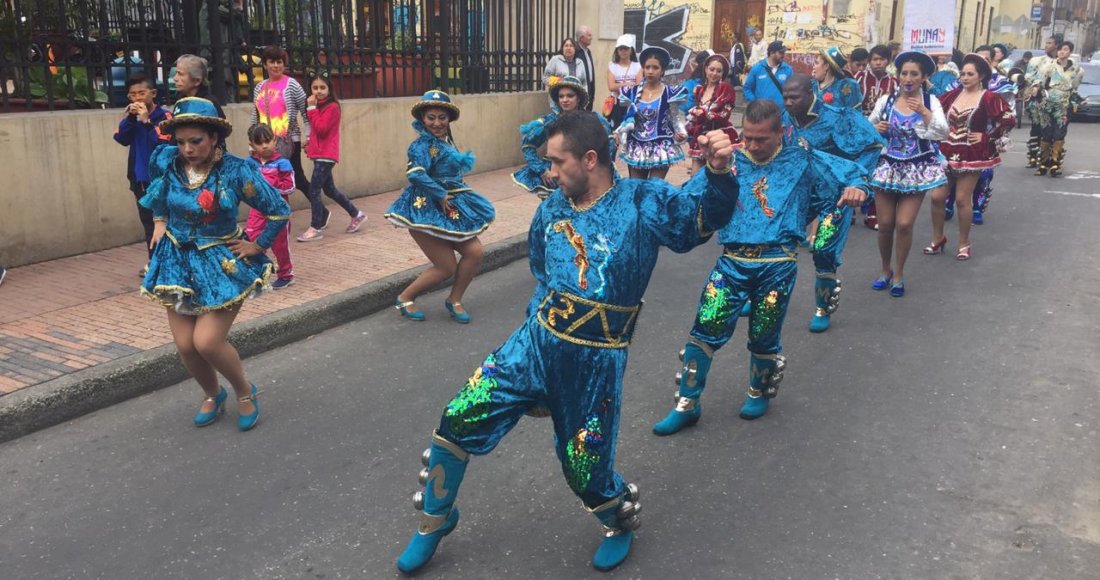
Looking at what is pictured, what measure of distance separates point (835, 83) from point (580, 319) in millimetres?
5875

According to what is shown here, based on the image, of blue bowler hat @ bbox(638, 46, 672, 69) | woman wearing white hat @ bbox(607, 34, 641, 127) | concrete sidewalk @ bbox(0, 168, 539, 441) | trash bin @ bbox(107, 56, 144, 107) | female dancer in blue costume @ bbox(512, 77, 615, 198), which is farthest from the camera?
woman wearing white hat @ bbox(607, 34, 641, 127)

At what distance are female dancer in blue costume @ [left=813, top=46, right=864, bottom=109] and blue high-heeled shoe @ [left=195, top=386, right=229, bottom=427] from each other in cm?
527

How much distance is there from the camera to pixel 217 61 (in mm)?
9727

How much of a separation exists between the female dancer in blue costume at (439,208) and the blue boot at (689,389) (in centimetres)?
247

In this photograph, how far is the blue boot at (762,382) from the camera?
16.4ft

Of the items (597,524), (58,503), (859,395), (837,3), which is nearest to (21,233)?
(58,503)

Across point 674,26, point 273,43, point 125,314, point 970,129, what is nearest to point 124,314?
point 125,314

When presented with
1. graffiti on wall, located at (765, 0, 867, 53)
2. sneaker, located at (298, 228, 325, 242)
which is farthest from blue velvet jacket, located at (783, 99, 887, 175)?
graffiti on wall, located at (765, 0, 867, 53)

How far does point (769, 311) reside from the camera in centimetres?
486

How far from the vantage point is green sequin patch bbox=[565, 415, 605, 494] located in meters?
3.30

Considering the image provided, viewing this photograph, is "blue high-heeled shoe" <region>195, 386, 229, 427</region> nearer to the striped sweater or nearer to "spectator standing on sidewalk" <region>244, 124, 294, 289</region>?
"spectator standing on sidewalk" <region>244, 124, 294, 289</region>

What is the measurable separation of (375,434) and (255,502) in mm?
851

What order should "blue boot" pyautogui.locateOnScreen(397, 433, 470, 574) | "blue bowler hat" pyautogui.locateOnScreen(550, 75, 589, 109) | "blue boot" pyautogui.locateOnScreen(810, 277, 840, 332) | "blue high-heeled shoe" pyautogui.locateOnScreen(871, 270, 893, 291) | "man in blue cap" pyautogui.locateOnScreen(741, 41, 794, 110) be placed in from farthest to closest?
"man in blue cap" pyautogui.locateOnScreen(741, 41, 794, 110), "blue high-heeled shoe" pyautogui.locateOnScreen(871, 270, 893, 291), "blue bowler hat" pyautogui.locateOnScreen(550, 75, 589, 109), "blue boot" pyautogui.locateOnScreen(810, 277, 840, 332), "blue boot" pyautogui.locateOnScreen(397, 433, 470, 574)

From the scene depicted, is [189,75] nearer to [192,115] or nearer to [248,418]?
[192,115]
